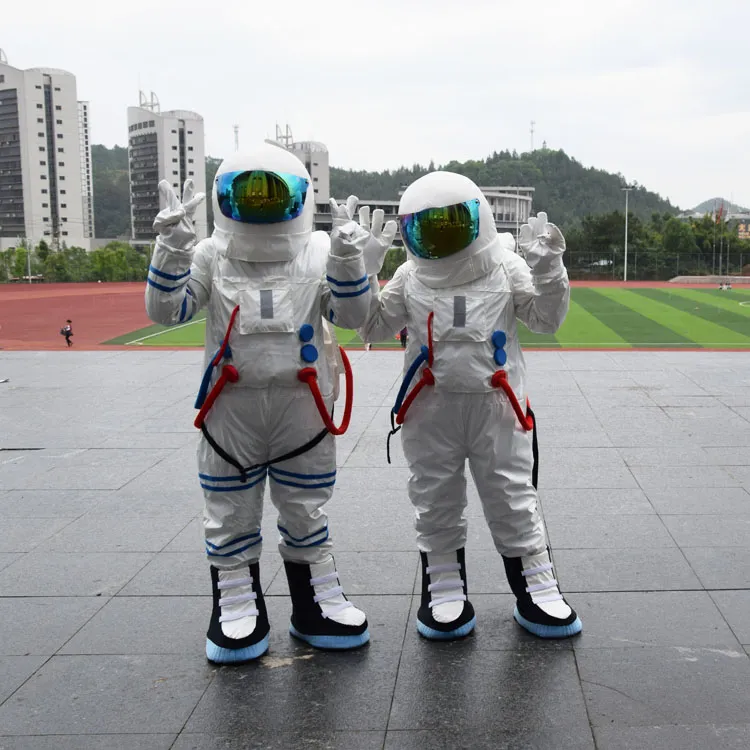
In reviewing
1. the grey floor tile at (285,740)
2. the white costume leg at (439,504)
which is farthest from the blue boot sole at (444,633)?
the grey floor tile at (285,740)

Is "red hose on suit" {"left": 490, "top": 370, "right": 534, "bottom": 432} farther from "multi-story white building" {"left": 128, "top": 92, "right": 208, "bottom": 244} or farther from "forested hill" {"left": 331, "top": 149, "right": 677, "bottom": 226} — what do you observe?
"forested hill" {"left": 331, "top": 149, "right": 677, "bottom": 226}

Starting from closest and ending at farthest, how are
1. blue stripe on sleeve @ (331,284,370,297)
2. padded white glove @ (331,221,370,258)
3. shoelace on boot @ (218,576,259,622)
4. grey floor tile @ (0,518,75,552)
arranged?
padded white glove @ (331,221,370,258) → blue stripe on sleeve @ (331,284,370,297) → shoelace on boot @ (218,576,259,622) → grey floor tile @ (0,518,75,552)

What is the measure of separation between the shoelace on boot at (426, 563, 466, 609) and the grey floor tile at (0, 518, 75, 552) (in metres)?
2.36

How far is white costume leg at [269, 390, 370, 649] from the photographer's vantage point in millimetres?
3713

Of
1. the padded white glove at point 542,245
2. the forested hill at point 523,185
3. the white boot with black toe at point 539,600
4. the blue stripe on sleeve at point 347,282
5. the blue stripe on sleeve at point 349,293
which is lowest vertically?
the white boot with black toe at point 539,600

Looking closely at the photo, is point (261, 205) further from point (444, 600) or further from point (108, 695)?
point (108, 695)

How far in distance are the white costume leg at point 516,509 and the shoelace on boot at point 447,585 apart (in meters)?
0.23

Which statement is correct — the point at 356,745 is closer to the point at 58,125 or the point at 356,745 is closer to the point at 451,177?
the point at 451,177

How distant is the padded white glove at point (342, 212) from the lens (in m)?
3.59

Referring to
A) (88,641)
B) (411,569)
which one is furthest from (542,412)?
(88,641)

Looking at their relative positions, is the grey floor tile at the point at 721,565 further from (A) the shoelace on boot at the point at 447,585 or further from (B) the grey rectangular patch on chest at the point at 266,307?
(B) the grey rectangular patch on chest at the point at 266,307

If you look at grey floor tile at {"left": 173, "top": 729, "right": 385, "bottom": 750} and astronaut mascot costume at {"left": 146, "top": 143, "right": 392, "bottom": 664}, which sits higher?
astronaut mascot costume at {"left": 146, "top": 143, "right": 392, "bottom": 664}

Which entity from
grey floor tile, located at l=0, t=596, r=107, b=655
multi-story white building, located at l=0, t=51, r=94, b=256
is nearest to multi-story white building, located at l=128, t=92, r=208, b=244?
multi-story white building, located at l=0, t=51, r=94, b=256

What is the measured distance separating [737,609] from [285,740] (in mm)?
2167
